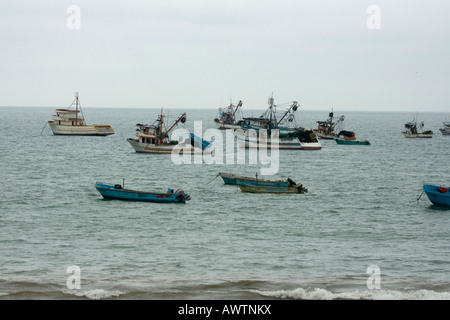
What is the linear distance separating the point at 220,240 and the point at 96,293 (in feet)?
52.6

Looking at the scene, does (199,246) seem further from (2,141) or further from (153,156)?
(2,141)

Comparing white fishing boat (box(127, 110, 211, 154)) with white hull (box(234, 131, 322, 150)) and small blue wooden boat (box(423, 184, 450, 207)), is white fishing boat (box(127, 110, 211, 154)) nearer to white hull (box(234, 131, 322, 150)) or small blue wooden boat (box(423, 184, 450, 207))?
white hull (box(234, 131, 322, 150))

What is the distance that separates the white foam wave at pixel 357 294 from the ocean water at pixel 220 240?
0.34 feet

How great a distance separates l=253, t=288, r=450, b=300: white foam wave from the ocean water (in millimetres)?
103

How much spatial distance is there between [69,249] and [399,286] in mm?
24791

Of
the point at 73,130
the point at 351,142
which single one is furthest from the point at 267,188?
the point at 73,130

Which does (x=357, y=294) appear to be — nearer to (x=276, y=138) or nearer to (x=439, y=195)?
(x=439, y=195)

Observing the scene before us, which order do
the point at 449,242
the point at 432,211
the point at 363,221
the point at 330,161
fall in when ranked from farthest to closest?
the point at 330,161 < the point at 432,211 < the point at 363,221 < the point at 449,242

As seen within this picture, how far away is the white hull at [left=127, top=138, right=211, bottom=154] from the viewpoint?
403 ft

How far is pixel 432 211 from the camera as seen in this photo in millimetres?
64812

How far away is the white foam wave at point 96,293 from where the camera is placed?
1444 inches

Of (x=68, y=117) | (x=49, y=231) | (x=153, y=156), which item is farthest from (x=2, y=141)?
(x=49, y=231)

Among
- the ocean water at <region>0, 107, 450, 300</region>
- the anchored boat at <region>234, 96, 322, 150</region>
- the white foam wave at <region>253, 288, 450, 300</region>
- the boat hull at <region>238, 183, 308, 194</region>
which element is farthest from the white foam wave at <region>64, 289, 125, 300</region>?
the anchored boat at <region>234, 96, 322, 150</region>

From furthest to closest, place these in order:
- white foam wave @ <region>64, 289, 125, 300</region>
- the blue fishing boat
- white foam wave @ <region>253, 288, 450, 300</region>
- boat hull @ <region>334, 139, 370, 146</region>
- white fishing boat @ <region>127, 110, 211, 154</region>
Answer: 1. boat hull @ <region>334, 139, 370, 146</region>
2. white fishing boat @ <region>127, 110, 211, 154</region>
3. the blue fishing boat
4. white foam wave @ <region>253, 288, 450, 300</region>
5. white foam wave @ <region>64, 289, 125, 300</region>
